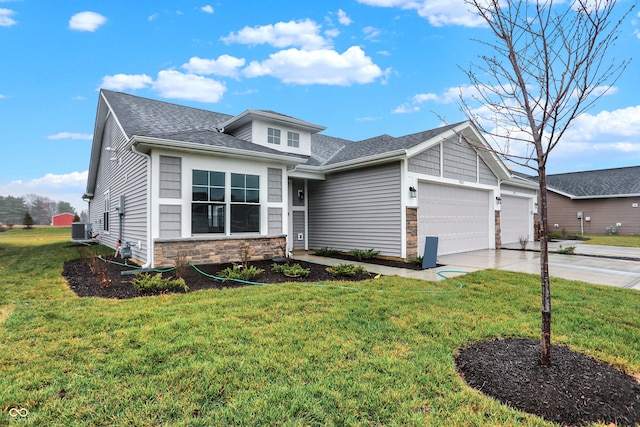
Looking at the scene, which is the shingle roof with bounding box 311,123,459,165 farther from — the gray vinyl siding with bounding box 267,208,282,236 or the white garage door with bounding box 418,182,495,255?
the gray vinyl siding with bounding box 267,208,282,236

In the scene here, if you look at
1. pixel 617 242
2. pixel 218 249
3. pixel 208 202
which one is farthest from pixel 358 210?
pixel 617 242

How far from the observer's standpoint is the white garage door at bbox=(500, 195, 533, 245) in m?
14.8

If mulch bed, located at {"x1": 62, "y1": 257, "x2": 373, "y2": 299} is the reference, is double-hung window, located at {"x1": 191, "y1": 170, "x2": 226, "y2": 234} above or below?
above

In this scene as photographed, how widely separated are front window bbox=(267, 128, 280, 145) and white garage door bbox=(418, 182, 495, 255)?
17.5 feet

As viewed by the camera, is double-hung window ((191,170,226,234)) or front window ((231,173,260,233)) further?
front window ((231,173,260,233))

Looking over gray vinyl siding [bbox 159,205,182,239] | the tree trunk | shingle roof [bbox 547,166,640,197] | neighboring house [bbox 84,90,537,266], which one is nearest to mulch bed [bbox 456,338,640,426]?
the tree trunk

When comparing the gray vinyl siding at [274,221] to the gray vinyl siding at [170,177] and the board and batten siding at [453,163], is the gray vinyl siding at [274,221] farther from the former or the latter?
the board and batten siding at [453,163]

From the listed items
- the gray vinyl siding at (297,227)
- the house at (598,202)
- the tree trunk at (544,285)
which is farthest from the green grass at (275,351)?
the house at (598,202)

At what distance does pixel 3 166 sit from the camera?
26.3 m

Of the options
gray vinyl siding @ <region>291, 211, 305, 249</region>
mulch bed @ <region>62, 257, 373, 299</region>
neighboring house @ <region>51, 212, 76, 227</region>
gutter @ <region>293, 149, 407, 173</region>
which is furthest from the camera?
neighboring house @ <region>51, 212, 76, 227</region>

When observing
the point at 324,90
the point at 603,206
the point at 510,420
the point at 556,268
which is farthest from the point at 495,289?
the point at 603,206

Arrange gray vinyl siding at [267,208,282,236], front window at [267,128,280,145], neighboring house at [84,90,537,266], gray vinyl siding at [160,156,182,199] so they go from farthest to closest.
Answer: front window at [267,128,280,145] < gray vinyl siding at [267,208,282,236] < neighboring house at [84,90,537,266] < gray vinyl siding at [160,156,182,199]

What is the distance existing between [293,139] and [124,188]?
6034 millimetres

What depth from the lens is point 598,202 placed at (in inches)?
851
